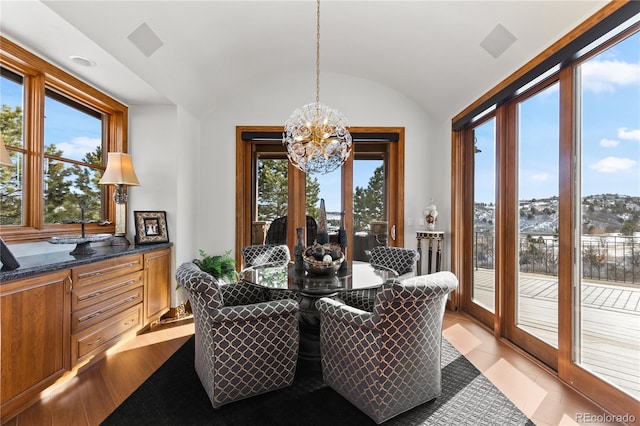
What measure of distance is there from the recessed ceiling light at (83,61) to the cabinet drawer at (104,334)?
2.31m

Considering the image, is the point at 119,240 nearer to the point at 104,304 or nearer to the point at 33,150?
the point at 104,304

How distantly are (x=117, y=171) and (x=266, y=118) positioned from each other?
206 cm

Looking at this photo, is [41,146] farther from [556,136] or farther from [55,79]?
[556,136]

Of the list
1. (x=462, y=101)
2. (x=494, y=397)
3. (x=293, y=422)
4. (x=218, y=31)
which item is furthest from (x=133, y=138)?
(x=494, y=397)

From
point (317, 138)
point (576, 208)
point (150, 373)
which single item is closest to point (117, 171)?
point (150, 373)

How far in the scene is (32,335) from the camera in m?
1.92

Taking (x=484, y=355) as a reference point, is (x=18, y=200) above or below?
above

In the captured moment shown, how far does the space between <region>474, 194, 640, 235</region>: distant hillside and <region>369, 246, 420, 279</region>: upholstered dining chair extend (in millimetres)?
1083

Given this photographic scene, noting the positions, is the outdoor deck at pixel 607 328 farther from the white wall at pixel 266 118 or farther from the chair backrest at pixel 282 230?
the chair backrest at pixel 282 230

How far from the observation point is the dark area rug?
181 cm

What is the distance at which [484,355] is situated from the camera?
2703mm

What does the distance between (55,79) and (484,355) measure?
468 cm

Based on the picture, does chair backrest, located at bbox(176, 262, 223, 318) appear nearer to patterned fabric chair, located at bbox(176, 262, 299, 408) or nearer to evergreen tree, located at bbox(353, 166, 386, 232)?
patterned fabric chair, located at bbox(176, 262, 299, 408)

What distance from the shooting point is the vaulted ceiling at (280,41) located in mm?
2215
